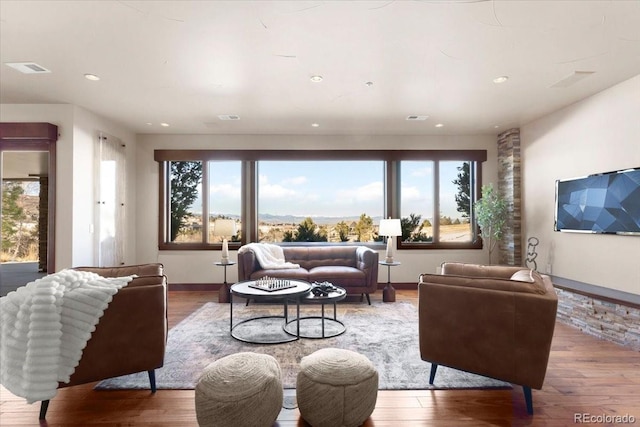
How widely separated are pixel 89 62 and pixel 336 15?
2.38 metres

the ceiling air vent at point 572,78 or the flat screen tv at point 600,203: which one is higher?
the ceiling air vent at point 572,78

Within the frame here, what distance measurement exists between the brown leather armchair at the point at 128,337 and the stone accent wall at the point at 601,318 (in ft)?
13.4

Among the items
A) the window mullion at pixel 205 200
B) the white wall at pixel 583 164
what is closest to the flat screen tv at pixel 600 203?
the white wall at pixel 583 164

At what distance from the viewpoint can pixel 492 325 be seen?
2053 mm

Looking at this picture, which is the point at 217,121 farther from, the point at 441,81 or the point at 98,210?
the point at 441,81

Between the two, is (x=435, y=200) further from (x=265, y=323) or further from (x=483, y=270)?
(x=265, y=323)

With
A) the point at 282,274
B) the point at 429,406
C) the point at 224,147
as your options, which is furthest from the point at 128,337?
the point at 224,147

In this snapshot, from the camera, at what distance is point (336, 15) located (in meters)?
2.30

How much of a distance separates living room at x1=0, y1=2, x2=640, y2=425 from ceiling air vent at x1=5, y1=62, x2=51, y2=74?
76 millimetres

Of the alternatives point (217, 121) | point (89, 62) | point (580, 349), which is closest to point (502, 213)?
point (580, 349)

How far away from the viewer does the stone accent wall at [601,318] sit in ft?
10.00

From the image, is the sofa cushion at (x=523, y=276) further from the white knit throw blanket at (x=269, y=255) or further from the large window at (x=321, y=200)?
the large window at (x=321, y=200)

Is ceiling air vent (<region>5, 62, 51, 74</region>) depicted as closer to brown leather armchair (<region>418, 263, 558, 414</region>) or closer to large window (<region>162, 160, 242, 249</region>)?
large window (<region>162, 160, 242, 249</region>)

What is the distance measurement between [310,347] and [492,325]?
1625 millimetres
